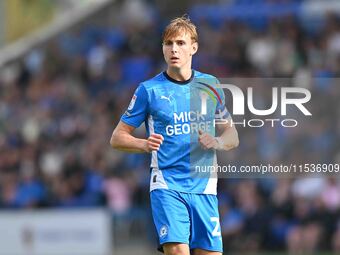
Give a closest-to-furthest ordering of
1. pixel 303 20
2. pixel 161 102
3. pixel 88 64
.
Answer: pixel 161 102 → pixel 303 20 → pixel 88 64

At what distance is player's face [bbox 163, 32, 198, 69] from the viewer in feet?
26.5

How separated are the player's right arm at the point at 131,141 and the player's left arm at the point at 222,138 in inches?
13.3

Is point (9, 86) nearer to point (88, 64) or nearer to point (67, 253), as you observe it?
point (88, 64)

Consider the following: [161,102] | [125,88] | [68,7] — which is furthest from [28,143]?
[161,102]

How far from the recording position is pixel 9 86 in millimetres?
21250

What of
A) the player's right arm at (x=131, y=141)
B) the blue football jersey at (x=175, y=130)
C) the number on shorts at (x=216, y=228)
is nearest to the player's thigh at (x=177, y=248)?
the number on shorts at (x=216, y=228)

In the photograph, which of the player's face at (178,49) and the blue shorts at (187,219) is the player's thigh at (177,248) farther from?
the player's face at (178,49)

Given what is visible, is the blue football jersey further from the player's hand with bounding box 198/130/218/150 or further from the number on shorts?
the number on shorts

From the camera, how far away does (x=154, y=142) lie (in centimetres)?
791

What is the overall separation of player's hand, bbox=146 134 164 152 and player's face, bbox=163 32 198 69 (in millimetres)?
589

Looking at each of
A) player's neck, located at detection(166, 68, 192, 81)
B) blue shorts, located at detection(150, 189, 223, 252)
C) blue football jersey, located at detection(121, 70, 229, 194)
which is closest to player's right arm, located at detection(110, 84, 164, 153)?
blue football jersey, located at detection(121, 70, 229, 194)

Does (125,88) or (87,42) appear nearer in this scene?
(125,88)

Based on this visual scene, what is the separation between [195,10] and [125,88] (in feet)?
6.15

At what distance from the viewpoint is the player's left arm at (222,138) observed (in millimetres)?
8070
